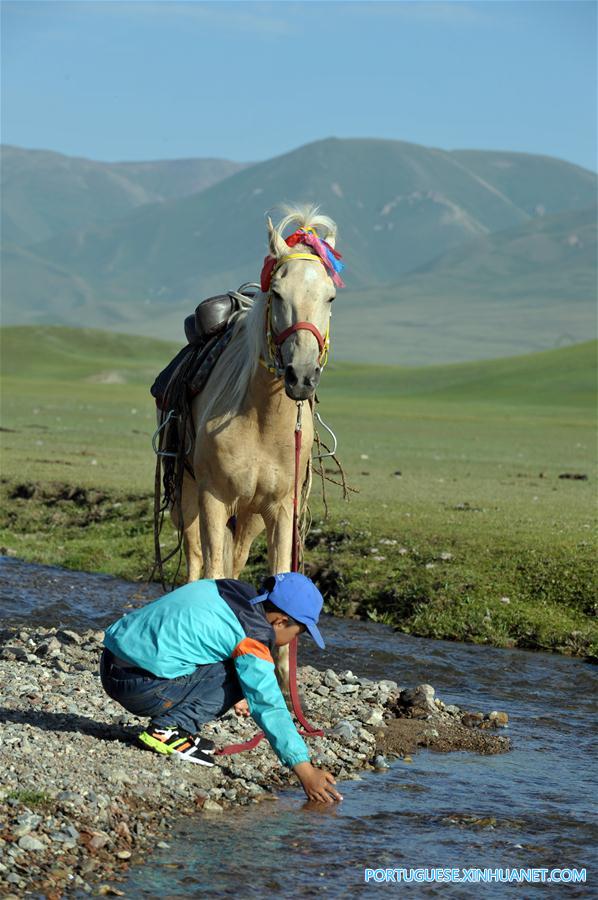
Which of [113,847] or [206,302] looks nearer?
[113,847]

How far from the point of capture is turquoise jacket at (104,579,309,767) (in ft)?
24.7

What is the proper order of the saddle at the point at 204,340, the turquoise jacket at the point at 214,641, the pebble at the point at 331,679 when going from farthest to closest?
the saddle at the point at 204,340 < the pebble at the point at 331,679 < the turquoise jacket at the point at 214,641

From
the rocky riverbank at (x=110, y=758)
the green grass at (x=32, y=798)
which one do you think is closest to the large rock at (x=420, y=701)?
the rocky riverbank at (x=110, y=758)

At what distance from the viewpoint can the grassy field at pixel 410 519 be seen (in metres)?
13.6

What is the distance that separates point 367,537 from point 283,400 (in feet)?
23.9

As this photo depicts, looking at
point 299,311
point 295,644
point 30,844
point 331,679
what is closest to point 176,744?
point 295,644

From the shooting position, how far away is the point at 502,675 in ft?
38.0

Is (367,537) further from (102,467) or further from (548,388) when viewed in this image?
(548,388)

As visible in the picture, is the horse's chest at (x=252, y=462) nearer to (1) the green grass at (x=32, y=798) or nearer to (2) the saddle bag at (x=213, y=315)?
(2) the saddle bag at (x=213, y=315)

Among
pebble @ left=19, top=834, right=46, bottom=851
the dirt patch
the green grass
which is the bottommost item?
the dirt patch

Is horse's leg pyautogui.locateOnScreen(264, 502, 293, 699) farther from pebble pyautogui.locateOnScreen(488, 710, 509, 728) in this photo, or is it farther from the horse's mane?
pebble pyautogui.locateOnScreen(488, 710, 509, 728)

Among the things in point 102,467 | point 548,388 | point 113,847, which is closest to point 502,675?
point 113,847

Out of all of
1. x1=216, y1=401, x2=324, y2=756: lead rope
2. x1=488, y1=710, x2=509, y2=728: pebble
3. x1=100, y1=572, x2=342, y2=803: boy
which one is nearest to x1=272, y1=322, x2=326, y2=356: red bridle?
x1=216, y1=401, x2=324, y2=756: lead rope

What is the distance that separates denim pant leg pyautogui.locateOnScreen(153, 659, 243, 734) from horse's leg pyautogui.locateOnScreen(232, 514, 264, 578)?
2.32 m
